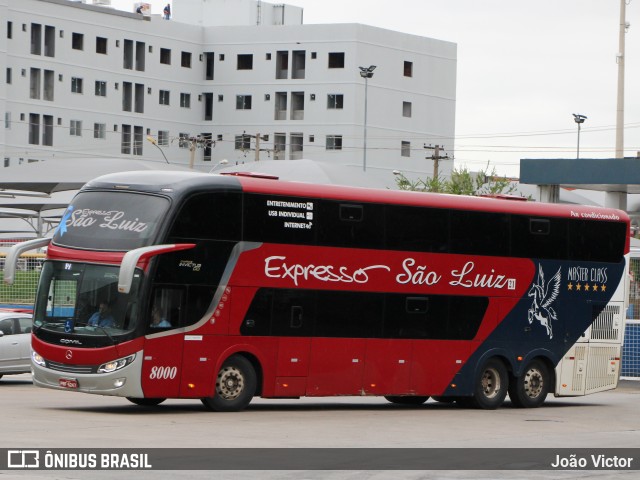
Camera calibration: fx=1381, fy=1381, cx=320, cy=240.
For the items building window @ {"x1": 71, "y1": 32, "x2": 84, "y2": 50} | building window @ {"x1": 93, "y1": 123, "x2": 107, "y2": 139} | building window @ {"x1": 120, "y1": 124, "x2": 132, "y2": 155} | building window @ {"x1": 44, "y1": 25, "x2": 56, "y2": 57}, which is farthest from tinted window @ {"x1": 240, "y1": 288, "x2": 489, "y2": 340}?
building window @ {"x1": 120, "y1": 124, "x2": 132, "y2": 155}

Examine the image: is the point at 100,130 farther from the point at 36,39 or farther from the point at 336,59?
the point at 336,59

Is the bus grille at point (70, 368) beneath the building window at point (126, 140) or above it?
beneath

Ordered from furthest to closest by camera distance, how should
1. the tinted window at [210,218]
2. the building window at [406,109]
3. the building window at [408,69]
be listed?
1. the building window at [408,69]
2. the building window at [406,109]
3. the tinted window at [210,218]

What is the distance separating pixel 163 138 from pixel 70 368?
83.8 metres

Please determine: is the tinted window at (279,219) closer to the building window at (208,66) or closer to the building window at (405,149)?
the building window at (405,149)

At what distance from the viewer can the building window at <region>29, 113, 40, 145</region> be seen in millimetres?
93812

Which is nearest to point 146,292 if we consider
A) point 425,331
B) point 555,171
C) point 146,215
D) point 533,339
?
point 146,215

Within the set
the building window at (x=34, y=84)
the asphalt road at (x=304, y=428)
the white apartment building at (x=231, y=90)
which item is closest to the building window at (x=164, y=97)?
the white apartment building at (x=231, y=90)

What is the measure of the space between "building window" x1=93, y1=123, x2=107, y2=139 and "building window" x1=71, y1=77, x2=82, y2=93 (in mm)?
2753

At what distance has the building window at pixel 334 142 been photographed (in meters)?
102

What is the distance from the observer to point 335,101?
102m

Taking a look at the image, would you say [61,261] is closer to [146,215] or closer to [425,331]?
[146,215]

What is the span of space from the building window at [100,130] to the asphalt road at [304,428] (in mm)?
71654

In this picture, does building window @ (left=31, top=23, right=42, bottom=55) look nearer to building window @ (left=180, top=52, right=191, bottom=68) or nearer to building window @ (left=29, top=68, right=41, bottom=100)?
building window @ (left=29, top=68, right=41, bottom=100)
